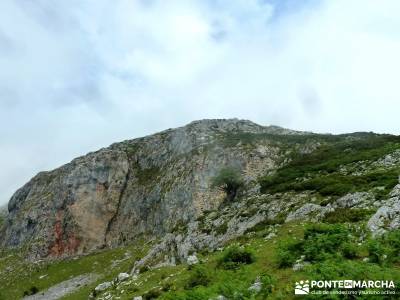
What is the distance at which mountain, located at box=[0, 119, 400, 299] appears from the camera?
2434 centimetres

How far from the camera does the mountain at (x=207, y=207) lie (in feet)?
79.9

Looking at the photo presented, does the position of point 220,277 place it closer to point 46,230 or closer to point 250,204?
point 250,204

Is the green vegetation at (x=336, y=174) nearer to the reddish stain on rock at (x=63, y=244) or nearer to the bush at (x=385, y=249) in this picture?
the bush at (x=385, y=249)

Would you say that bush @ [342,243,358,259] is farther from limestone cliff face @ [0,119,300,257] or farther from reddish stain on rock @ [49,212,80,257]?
reddish stain on rock @ [49,212,80,257]

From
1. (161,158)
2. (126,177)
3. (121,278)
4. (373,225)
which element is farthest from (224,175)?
(373,225)

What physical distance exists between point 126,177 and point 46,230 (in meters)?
21.4

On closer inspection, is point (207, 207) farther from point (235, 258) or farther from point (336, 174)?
point (235, 258)

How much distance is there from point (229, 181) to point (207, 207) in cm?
621

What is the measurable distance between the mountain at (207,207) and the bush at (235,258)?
84 millimetres

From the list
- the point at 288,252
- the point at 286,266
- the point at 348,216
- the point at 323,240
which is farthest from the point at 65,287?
the point at 323,240

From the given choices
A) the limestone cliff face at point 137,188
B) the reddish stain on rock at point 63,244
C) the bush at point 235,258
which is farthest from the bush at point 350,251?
the reddish stain on rock at point 63,244

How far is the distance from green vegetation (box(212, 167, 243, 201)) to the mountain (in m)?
0.25

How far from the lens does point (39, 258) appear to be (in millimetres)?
98500

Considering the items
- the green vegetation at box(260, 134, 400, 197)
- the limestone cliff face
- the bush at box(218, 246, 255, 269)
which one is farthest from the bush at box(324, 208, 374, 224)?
the limestone cliff face
